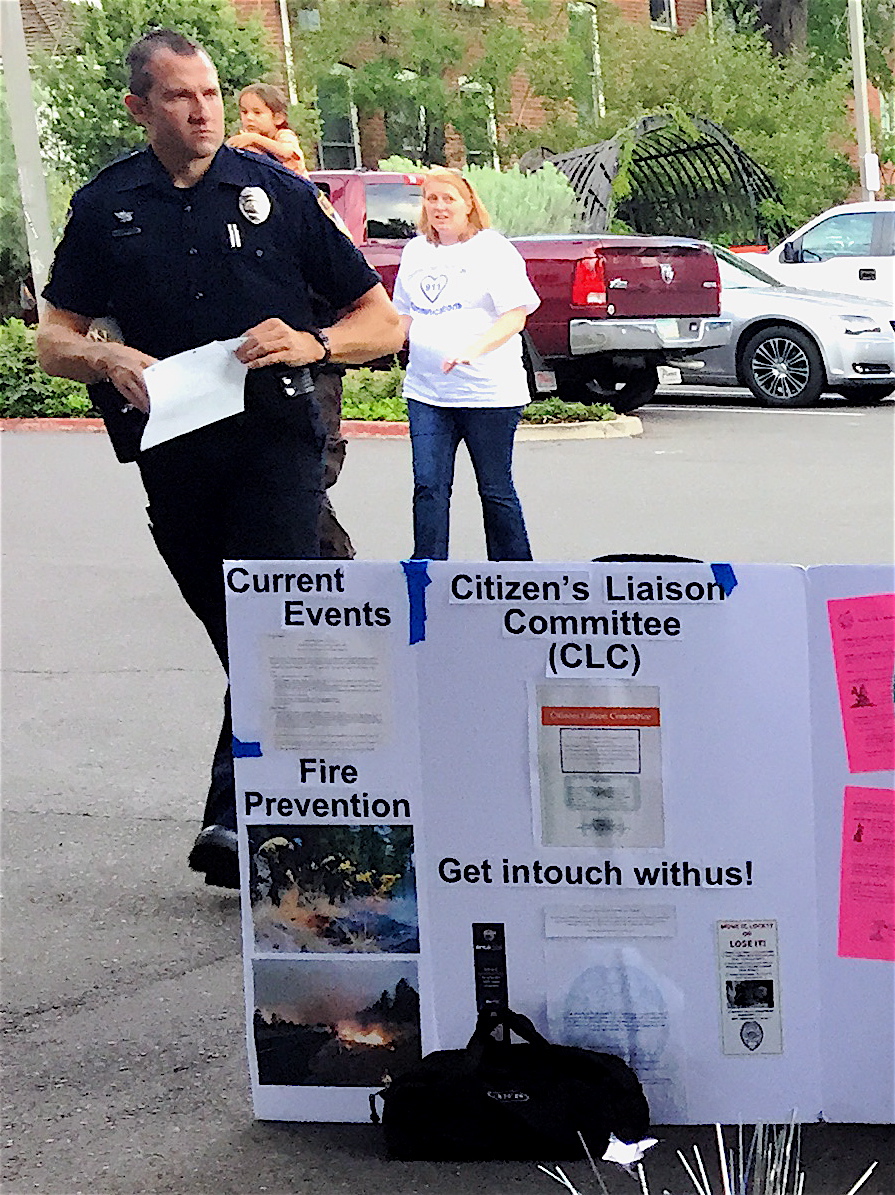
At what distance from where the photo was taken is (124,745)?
627 cm

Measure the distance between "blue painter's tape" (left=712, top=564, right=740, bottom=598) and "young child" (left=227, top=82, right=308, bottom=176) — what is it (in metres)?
3.22

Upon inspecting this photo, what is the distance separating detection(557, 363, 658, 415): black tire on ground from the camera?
16766mm

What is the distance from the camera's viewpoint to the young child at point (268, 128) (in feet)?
19.6

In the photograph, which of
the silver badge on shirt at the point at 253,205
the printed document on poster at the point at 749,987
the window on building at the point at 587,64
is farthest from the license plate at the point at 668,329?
the window on building at the point at 587,64

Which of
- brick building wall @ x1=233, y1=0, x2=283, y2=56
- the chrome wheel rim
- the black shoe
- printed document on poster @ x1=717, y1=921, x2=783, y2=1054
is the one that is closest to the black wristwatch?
the black shoe

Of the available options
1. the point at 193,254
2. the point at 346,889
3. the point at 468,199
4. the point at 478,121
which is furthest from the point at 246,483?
the point at 478,121

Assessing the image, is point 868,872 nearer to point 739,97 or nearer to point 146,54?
point 146,54

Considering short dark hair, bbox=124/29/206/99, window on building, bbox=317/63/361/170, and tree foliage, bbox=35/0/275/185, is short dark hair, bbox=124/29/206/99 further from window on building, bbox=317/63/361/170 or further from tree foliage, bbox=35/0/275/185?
window on building, bbox=317/63/361/170

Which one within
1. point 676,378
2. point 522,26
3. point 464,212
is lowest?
point 676,378

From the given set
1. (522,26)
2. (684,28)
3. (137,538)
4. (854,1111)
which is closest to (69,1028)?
(854,1111)

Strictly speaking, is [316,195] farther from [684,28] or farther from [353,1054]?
[684,28]

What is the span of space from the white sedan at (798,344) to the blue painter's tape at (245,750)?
1350 centimetres

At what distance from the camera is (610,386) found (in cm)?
1717

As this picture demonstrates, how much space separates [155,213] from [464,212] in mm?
3711
